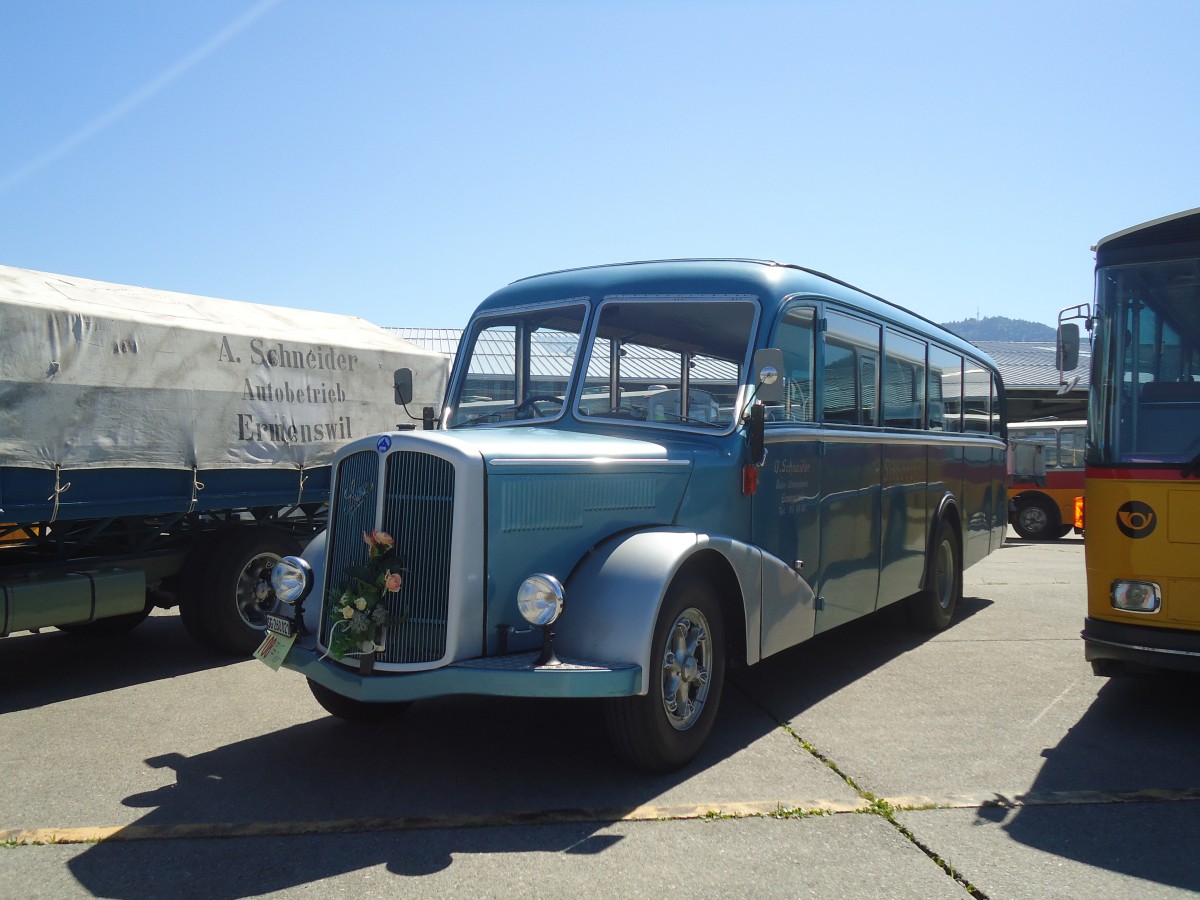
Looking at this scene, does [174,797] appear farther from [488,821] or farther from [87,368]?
[87,368]

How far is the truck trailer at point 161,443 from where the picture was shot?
21.5 feet

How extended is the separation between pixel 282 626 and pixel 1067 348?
4.69 meters

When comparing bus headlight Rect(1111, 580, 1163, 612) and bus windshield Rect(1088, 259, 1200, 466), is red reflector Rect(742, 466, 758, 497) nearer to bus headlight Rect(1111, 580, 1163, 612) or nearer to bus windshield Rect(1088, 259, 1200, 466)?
bus windshield Rect(1088, 259, 1200, 466)

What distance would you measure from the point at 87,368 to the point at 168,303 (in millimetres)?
1418

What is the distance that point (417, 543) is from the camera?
188 inches

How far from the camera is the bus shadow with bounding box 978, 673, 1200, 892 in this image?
3979mm

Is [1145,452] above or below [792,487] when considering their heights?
above

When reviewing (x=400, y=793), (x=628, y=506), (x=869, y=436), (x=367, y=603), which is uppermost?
(x=869, y=436)

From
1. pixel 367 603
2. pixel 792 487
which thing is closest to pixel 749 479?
pixel 792 487

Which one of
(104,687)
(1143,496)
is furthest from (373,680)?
(1143,496)

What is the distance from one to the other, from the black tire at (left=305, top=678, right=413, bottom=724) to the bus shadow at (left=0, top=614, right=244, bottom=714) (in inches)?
82.7

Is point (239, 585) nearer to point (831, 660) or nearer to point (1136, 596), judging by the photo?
point (831, 660)

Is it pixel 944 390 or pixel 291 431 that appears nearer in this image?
pixel 291 431

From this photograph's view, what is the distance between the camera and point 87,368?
6.88 m
